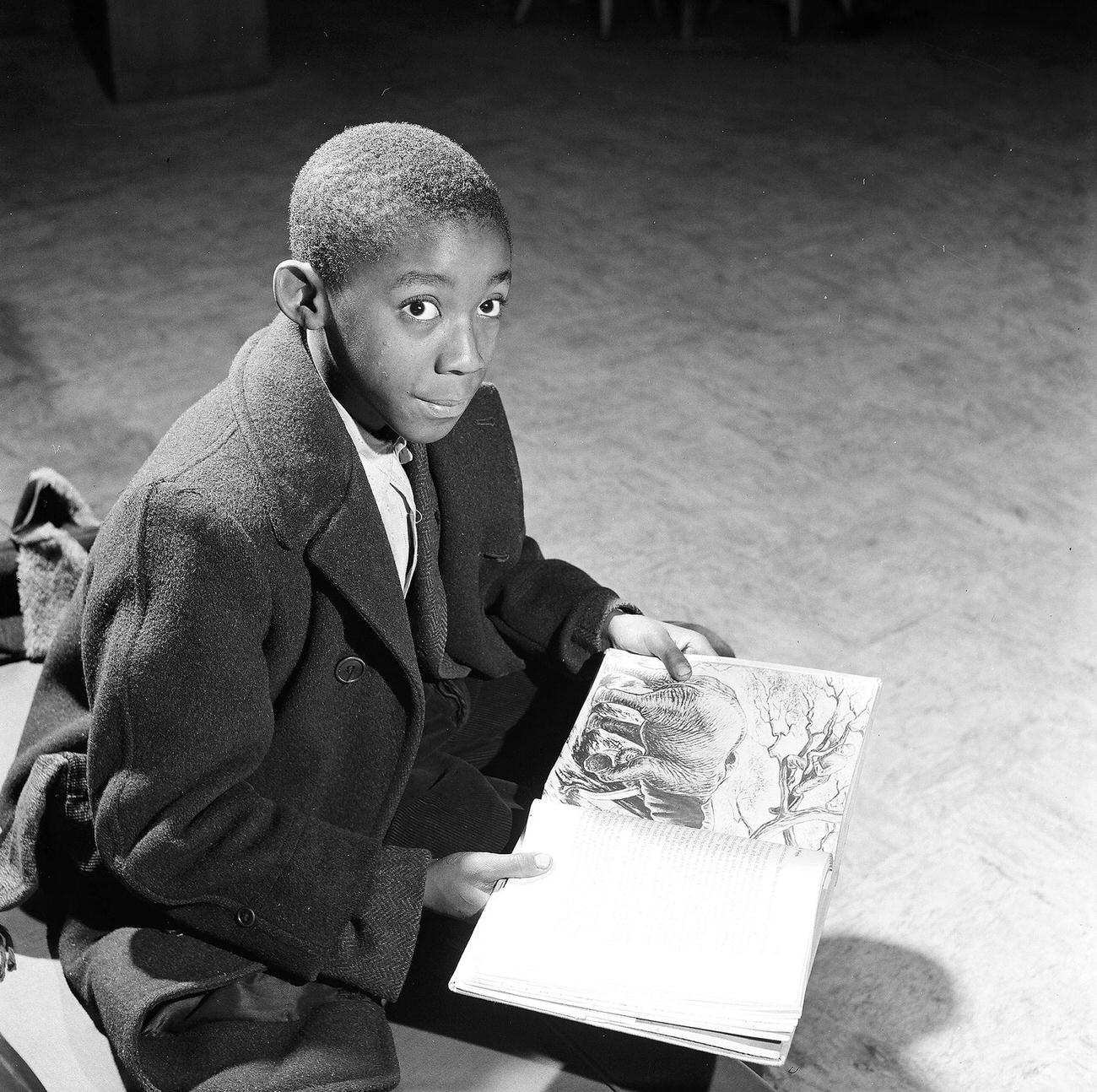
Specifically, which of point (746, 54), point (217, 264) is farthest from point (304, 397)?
point (746, 54)

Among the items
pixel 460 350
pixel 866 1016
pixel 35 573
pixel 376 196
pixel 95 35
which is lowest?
pixel 866 1016

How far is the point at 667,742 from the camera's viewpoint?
1622 millimetres

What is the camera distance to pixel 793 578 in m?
2.89

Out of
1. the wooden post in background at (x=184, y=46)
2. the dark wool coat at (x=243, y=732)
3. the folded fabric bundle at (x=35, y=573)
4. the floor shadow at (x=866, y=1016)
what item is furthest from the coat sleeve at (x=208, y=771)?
the wooden post in background at (x=184, y=46)

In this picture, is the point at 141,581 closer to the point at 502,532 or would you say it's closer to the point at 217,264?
the point at 502,532

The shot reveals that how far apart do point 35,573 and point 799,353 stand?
2193mm

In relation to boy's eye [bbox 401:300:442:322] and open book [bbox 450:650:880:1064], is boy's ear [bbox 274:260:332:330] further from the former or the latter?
open book [bbox 450:650:880:1064]

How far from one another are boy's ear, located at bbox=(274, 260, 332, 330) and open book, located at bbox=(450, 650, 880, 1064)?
0.51 metres

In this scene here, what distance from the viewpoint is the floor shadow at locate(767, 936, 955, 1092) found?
1.91m

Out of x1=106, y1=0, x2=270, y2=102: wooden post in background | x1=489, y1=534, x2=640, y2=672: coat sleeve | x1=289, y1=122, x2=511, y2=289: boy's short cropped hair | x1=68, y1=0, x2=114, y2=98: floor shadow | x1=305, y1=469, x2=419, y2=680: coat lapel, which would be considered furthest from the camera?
x1=68, y1=0, x2=114, y2=98: floor shadow

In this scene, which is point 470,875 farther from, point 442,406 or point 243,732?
point 442,406

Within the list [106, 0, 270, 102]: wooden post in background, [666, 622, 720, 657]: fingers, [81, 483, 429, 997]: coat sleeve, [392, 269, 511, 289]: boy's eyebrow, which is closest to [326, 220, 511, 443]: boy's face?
[392, 269, 511, 289]: boy's eyebrow

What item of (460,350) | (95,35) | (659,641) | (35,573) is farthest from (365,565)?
(95,35)

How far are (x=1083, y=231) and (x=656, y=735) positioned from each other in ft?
10.9
